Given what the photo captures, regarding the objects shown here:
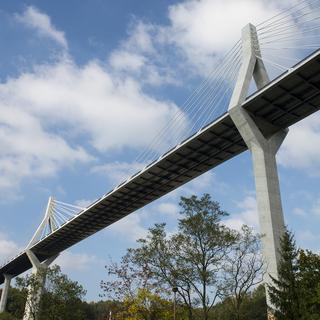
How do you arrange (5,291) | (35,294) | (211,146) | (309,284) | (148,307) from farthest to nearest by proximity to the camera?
(5,291), (35,294), (211,146), (148,307), (309,284)

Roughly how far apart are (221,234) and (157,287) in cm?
614

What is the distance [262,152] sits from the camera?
2747 cm

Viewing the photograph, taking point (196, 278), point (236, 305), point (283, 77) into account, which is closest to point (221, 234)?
point (196, 278)

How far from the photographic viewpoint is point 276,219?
2577 centimetres

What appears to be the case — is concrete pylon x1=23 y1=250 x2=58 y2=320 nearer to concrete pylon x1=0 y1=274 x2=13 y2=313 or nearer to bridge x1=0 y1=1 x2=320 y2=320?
bridge x1=0 y1=1 x2=320 y2=320

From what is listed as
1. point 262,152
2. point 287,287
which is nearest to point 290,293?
point 287,287

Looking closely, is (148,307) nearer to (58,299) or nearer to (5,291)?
(58,299)

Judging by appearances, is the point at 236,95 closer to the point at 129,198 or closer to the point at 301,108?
the point at 301,108

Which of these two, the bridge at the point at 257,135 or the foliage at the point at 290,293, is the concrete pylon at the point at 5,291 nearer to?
the bridge at the point at 257,135

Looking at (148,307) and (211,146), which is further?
(211,146)

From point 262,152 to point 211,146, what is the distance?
6.56 m

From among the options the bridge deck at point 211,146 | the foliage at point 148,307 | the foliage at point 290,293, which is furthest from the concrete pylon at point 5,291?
the foliage at point 290,293

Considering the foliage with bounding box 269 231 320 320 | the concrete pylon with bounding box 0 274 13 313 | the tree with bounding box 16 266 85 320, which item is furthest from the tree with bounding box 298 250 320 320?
the concrete pylon with bounding box 0 274 13 313

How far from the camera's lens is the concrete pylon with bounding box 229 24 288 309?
82.1ft
